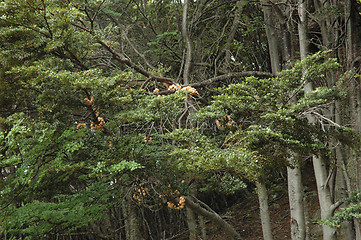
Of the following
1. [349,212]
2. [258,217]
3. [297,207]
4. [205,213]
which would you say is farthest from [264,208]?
[258,217]

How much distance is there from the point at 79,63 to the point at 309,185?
693cm

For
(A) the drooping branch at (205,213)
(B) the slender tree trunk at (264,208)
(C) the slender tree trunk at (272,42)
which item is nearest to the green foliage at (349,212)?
(B) the slender tree trunk at (264,208)

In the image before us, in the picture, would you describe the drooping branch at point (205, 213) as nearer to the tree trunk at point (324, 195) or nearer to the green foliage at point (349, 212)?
the tree trunk at point (324, 195)

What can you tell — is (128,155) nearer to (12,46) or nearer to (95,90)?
(95,90)

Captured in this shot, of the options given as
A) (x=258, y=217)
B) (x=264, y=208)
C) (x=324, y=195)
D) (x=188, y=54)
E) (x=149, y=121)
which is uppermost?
(x=188, y=54)

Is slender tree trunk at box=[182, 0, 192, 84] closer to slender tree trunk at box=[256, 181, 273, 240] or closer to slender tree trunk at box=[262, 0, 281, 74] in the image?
slender tree trunk at box=[262, 0, 281, 74]

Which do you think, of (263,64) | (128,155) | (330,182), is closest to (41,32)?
(128,155)

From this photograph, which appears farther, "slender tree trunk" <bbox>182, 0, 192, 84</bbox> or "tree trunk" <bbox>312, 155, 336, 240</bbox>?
"slender tree trunk" <bbox>182, 0, 192, 84</bbox>

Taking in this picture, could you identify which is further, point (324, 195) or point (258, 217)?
point (258, 217)

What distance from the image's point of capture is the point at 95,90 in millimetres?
3654

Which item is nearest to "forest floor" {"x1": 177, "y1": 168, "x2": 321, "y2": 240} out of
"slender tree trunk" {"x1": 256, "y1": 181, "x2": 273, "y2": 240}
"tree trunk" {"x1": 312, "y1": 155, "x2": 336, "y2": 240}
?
"slender tree trunk" {"x1": 256, "y1": 181, "x2": 273, "y2": 240}

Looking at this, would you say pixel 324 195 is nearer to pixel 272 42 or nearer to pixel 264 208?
pixel 264 208

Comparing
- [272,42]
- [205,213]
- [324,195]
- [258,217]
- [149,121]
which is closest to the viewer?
[149,121]

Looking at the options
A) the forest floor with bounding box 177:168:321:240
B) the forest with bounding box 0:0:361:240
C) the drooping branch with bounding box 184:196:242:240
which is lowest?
the forest floor with bounding box 177:168:321:240
